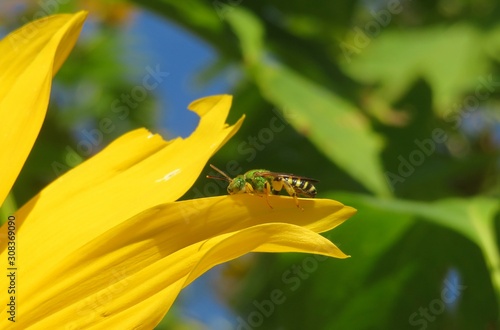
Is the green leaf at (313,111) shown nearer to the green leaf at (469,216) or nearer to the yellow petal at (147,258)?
the green leaf at (469,216)

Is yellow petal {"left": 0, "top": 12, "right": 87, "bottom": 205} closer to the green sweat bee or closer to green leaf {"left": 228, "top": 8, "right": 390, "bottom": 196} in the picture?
the green sweat bee

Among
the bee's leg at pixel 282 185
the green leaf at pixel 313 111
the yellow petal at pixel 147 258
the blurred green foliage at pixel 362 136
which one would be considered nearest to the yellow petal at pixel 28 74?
the yellow petal at pixel 147 258

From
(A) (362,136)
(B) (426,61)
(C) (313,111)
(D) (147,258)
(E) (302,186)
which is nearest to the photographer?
(D) (147,258)

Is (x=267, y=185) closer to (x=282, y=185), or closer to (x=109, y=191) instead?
(x=282, y=185)

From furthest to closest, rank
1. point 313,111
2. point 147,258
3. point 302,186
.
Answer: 1. point 313,111
2. point 302,186
3. point 147,258

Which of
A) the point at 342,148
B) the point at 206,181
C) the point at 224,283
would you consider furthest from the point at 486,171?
the point at 224,283

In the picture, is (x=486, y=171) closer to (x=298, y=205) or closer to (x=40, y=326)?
(x=298, y=205)

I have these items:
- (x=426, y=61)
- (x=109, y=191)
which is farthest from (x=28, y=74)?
(x=426, y=61)
